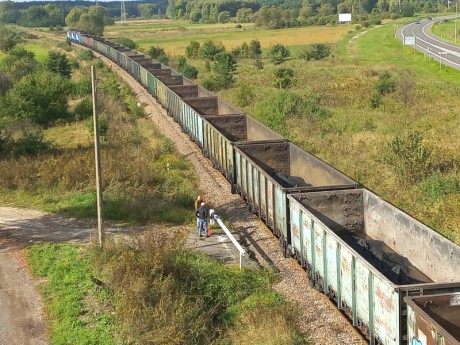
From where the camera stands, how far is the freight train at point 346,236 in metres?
10.2

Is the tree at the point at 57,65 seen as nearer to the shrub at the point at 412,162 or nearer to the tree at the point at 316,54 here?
the tree at the point at 316,54

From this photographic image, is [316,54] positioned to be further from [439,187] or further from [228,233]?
[228,233]

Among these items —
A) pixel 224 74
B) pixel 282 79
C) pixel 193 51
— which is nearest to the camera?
pixel 282 79

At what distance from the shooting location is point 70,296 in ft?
47.3

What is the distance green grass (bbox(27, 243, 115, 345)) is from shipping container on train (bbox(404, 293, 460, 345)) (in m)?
6.12

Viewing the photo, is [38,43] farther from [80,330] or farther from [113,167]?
[80,330]

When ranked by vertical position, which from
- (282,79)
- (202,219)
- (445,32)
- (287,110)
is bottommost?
(202,219)

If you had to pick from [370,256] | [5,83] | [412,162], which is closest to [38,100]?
[5,83]

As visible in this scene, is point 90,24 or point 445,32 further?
point 90,24

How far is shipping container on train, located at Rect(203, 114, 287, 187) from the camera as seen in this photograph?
21.8 meters

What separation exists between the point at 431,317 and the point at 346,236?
Answer: 622 cm

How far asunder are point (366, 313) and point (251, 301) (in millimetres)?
3257

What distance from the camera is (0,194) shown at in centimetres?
2345

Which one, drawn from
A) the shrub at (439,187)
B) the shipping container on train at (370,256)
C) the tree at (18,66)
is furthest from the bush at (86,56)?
the shipping container on train at (370,256)
